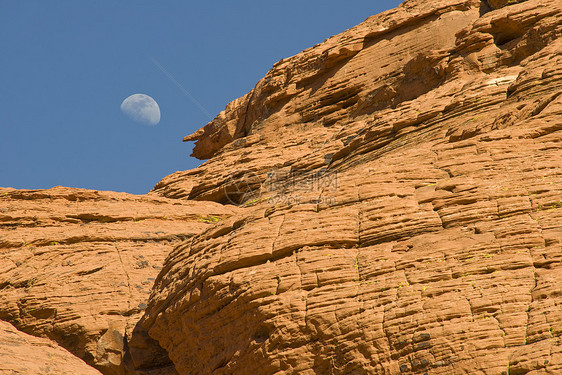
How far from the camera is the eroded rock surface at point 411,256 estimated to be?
45.6 ft

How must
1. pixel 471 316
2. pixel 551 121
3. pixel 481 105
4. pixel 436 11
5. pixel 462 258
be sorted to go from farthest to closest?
pixel 436 11 → pixel 481 105 → pixel 551 121 → pixel 462 258 → pixel 471 316

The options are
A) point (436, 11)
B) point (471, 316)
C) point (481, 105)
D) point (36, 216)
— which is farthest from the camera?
point (436, 11)

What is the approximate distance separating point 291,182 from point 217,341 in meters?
12.1

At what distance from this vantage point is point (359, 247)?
17.0 m

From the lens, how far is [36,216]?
86.4 feet

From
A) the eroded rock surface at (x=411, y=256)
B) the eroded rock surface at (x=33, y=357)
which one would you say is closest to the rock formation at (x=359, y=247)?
the eroded rock surface at (x=411, y=256)

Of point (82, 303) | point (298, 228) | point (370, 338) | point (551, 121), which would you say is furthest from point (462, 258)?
point (82, 303)

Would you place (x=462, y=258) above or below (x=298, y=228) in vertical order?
below

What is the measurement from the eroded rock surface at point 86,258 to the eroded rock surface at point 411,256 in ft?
6.23

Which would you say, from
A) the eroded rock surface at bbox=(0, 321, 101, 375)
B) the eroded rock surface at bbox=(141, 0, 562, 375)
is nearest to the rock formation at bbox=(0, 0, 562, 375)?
the eroded rock surface at bbox=(141, 0, 562, 375)

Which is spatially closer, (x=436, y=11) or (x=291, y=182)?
(x=291, y=182)

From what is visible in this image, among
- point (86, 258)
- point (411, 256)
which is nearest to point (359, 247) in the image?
point (411, 256)

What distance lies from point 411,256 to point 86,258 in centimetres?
1281

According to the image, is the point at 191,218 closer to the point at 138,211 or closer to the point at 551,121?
the point at 138,211
